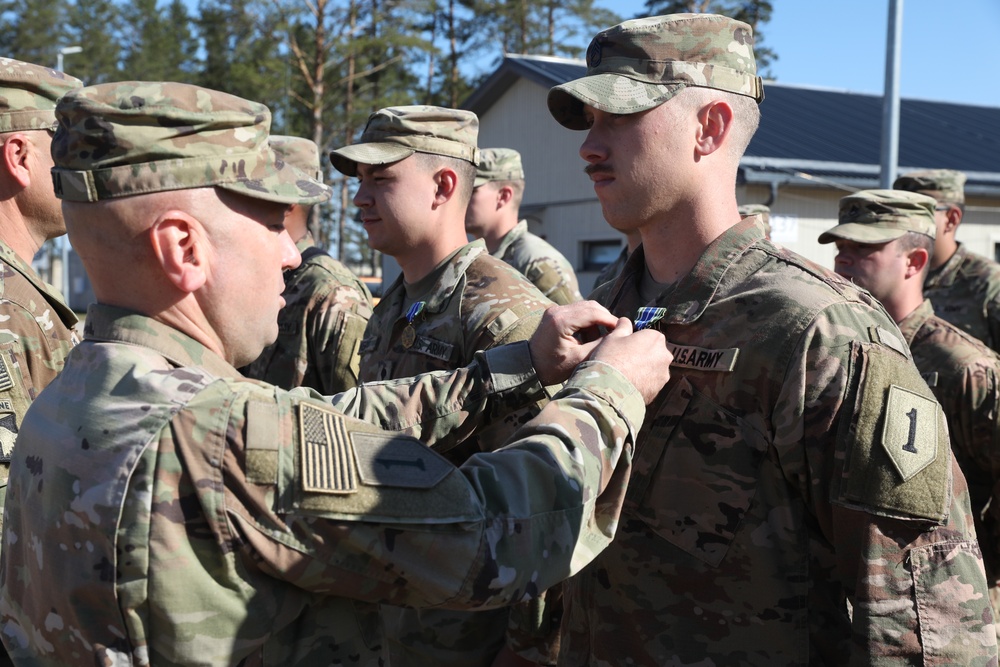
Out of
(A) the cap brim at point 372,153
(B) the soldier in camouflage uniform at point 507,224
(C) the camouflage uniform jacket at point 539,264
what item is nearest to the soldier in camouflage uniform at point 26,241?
(A) the cap brim at point 372,153

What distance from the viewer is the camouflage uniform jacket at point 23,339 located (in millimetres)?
3178

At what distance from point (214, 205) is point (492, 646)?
2.28 meters

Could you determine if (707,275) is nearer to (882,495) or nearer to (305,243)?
(882,495)

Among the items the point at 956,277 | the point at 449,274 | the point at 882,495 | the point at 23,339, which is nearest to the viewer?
the point at 882,495

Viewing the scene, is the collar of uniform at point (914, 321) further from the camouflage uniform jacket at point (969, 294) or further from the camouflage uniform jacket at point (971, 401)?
the camouflage uniform jacket at point (969, 294)

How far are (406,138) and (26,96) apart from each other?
154cm

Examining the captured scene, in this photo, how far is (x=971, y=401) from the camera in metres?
4.62

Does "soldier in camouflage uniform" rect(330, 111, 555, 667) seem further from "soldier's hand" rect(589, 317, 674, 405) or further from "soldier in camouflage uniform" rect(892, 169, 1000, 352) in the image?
"soldier in camouflage uniform" rect(892, 169, 1000, 352)

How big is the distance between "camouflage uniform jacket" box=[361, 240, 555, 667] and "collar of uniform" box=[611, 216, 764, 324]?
36.4 inches

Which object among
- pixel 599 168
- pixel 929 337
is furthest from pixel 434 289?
pixel 929 337

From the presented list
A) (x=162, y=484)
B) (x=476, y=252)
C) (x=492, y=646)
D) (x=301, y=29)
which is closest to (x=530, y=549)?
(x=162, y=484)

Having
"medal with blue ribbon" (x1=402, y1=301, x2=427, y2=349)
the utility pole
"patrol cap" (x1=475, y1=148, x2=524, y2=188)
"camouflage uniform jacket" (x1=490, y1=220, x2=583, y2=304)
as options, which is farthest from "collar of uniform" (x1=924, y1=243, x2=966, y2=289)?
"medal with blue ribbon" (x1=402, y1=301, x2=427, y2=349)

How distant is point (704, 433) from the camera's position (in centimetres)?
242

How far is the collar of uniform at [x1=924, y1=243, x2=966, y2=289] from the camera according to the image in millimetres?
7469
